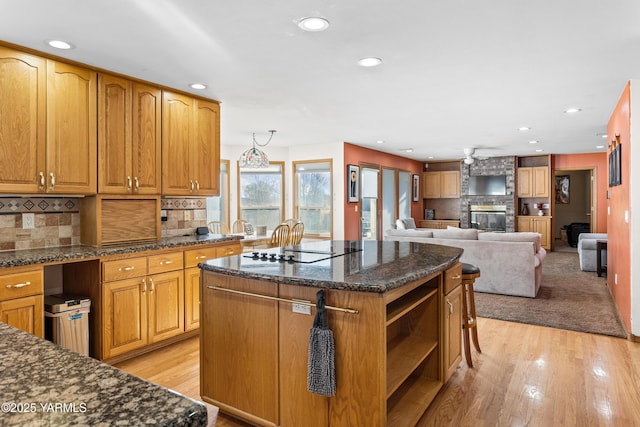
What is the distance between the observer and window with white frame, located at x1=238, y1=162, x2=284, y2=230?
26.0 ft

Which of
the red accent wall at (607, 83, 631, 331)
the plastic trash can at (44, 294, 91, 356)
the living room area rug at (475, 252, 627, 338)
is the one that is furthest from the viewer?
the living room area rug at (475, 252, 627, 338)

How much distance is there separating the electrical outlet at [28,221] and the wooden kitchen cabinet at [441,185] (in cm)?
972

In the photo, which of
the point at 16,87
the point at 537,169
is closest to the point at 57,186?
the point at 16,87

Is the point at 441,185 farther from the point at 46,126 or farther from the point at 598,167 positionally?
the point at 46,126

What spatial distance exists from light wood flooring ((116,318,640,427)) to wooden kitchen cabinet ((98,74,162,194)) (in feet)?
4.95

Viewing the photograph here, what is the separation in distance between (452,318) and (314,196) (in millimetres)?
5346

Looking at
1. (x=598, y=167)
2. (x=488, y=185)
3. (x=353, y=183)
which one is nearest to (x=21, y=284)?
(x=353, y=183)

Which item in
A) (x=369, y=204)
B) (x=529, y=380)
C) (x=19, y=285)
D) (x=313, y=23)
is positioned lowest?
(x=529, y=380)

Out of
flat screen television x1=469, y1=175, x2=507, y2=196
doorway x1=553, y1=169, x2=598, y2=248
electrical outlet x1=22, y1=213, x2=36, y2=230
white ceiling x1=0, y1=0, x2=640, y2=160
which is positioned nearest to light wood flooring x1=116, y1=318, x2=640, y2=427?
electrical outlet x1=22, y1=213, x2=36, y2=230

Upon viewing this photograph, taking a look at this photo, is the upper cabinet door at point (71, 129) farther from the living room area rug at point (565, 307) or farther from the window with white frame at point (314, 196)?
the window with white frame at point (314, 196)

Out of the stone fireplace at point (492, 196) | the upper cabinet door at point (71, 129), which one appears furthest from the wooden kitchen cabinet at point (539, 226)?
the upper cabinet door at point (71, 129)

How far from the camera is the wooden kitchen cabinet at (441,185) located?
35.9 feet

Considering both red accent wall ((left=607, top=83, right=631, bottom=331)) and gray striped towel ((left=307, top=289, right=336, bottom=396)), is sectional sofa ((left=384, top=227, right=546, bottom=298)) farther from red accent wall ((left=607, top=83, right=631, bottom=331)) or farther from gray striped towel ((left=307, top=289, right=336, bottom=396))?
gray striped towel ((left=307, top=289, right=336, bottom=396))

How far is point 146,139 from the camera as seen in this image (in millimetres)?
3643
